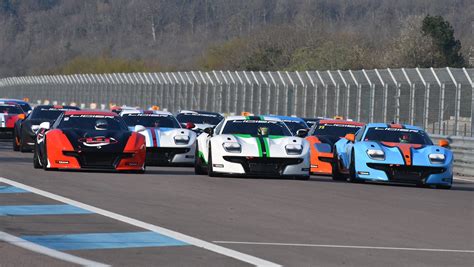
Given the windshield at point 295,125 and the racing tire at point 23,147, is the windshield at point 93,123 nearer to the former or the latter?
the racing tire at point 23,147

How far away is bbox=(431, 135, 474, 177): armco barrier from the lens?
2755cm

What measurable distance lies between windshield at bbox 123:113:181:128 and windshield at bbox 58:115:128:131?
349cm

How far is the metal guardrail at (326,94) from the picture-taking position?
32.8 metres

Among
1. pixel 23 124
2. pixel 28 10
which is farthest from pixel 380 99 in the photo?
pixel 28 10

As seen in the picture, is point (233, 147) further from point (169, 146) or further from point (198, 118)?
point (198, 118)

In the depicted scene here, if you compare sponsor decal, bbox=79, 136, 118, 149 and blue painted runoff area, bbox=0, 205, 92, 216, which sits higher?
sponsor decal, bbox=79, 136, 118, 149

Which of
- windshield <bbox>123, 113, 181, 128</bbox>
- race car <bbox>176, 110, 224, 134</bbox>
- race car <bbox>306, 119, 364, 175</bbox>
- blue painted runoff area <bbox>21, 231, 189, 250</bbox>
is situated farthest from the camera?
race car <bbox>176, 110, 224, 134</bbox>

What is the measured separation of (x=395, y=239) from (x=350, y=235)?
0.46 metres

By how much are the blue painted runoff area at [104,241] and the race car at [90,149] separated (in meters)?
8.78

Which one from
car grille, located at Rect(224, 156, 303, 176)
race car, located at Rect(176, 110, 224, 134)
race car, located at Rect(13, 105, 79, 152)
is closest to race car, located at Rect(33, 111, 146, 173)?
car grille, located at Rect(224, 156, 303, 176)

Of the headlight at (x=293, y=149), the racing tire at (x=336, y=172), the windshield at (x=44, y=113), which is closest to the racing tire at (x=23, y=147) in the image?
the windshield at (x=44, y=113)

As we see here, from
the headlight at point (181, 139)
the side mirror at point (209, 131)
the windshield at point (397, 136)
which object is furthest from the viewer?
the headlight at point (181, 139)

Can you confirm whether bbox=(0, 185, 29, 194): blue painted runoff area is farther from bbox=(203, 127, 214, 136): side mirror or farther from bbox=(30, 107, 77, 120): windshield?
bbox=(30, 107, 77, 120): windshield

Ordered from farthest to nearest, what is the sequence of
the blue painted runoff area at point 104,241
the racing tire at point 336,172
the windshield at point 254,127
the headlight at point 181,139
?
the headlight at point 181,139, the racing tire at point 336,172, the windshield at point 254,127, the blue painted runoff area at point 104,241
